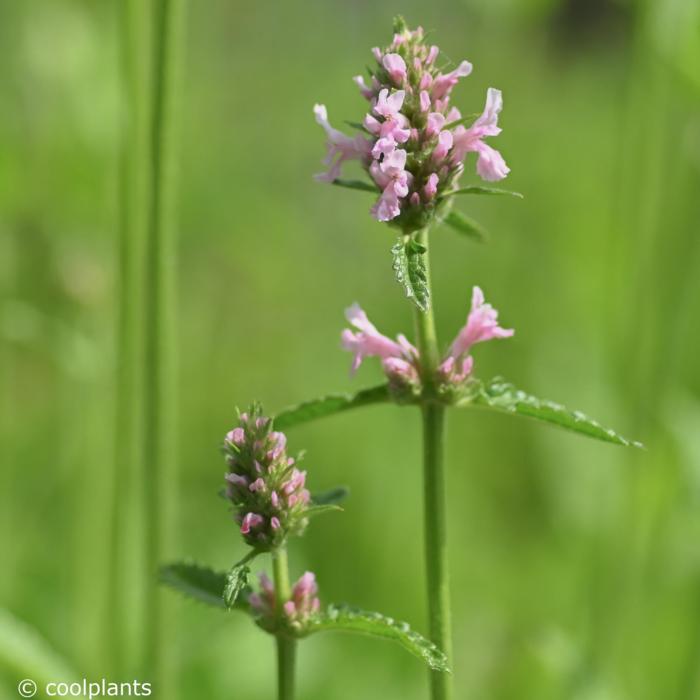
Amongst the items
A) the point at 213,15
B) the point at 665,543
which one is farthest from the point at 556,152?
the point at 665,543

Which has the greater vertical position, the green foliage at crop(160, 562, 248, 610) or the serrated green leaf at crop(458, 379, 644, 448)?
the serrated green leaf at crop(458, 379, 644, 448)

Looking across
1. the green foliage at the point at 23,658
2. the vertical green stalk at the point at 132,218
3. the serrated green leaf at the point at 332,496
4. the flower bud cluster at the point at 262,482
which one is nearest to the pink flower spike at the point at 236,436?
the flower bud cluster at the point at 262,482

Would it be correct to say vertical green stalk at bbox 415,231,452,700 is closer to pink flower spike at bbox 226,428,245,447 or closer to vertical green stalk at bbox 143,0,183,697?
pink flower spike at bbox 226,428,245,447

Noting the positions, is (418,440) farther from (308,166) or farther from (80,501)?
(308,166)

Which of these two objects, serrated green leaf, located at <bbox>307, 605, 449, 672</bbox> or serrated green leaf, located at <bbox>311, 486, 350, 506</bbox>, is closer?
serrated green leaf, located at <bbox>307, 605, 449, 672</bbox>

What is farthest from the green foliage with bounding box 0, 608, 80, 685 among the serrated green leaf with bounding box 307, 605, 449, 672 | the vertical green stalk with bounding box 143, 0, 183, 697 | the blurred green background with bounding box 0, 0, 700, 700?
the serrated green leaf with bounding box 307, 605, 449, 672

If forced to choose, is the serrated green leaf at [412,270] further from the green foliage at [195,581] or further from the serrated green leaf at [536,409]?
the green foliage at [195,581]

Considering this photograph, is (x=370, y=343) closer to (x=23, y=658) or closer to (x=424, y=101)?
(x=424, y=101)

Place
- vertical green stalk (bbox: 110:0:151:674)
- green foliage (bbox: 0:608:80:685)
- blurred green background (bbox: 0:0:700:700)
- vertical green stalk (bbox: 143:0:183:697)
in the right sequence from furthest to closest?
blurred green background (bbox: 0:0:700:700)
vertical green stalk (bbox: 110:0:151:674)
vertical green stalk (bbox: 143:0:183:697)
green foliage (bbox: 0:608:80:685)
